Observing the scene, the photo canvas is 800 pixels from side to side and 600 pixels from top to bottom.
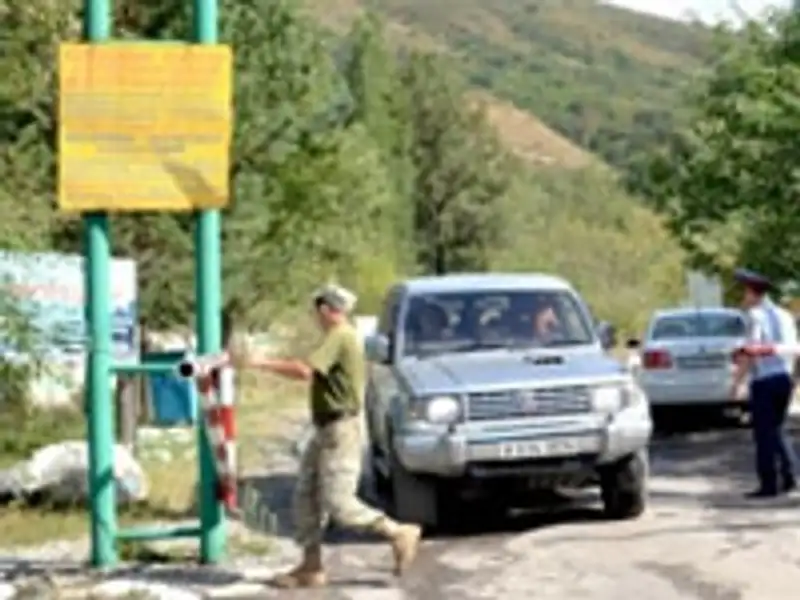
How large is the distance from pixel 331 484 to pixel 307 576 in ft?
1.87

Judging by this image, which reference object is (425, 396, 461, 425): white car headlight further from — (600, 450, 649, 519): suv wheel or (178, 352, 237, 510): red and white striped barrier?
(178, 352, 237, 510): red and white striped barrier

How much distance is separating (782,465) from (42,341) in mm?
6412

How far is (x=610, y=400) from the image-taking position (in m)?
12.9

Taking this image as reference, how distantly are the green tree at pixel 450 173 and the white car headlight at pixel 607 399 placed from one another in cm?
6088

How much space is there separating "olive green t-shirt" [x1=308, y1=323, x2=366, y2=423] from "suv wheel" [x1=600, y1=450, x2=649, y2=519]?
3075 mm

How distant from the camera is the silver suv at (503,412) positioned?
1262 cm

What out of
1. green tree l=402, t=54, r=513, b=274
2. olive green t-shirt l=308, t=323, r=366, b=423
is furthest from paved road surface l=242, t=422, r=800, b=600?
green tree l=402, t=54, r=513, b=274

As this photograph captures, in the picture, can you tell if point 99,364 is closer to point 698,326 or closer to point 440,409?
point 440,409

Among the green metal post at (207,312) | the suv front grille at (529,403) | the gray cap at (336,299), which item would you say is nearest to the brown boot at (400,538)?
the green metal post at (207,312)

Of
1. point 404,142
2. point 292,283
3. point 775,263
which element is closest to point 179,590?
point 775,263

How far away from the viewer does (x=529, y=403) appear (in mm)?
12766

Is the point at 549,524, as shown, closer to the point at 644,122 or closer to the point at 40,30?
the point at 40,30

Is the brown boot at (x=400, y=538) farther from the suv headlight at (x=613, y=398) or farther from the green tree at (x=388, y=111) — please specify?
the green tree at (x=388, y=111)

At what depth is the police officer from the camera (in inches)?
558
